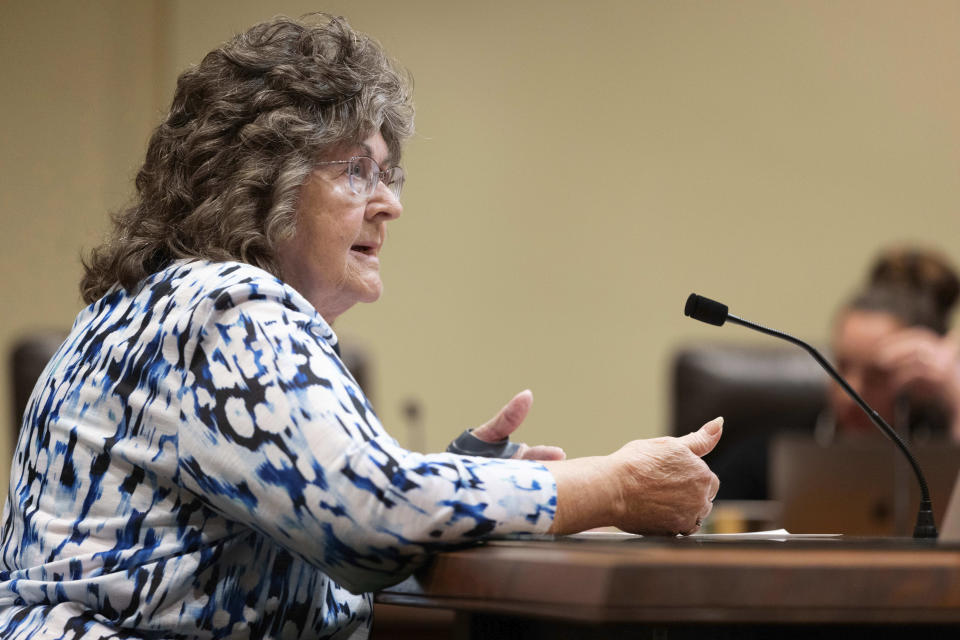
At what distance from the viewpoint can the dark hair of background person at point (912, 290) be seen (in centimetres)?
379

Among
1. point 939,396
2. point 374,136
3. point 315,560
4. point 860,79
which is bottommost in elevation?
point 939,396

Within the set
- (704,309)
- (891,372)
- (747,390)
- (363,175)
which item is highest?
(363,175)

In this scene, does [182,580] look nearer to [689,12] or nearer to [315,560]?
[315,560]

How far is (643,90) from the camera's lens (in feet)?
16.3

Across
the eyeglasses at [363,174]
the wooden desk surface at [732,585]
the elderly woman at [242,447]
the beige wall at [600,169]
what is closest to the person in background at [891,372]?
the beige wall at [600,169]

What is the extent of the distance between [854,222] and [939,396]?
154cm

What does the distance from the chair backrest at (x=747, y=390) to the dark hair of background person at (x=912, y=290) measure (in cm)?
33

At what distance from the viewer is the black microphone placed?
→ 4.42ft

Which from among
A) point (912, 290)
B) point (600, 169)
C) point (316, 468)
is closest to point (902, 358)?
point (912, 290)

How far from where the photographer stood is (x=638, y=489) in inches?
46.4

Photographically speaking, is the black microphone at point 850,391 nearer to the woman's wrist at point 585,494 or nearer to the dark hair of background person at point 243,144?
the woman's wrist at point 585,494

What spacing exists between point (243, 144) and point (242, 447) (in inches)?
19.3

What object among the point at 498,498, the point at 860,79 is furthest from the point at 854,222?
the point at 498,498

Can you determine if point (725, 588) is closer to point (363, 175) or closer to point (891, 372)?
point (363, 175)
